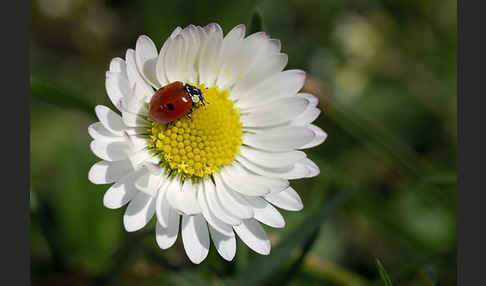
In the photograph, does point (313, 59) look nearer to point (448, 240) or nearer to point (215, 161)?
point (448, 240)

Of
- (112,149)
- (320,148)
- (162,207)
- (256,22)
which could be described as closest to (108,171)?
(112,149)

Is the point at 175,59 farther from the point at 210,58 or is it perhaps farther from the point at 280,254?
the point at 280,254

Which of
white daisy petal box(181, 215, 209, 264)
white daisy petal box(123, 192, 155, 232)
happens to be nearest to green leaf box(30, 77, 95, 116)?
white daisy petal box(123, 192, 155, 232)

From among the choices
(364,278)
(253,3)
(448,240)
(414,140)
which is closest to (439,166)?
(414,140)

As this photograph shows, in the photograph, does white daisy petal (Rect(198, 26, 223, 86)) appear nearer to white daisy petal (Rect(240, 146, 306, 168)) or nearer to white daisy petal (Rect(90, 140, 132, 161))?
white daisy petal (Rect(240, 146, 306, 168))

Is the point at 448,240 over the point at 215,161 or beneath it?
beneath

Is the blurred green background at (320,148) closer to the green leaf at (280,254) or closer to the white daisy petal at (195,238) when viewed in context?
the green leaf at (280,254)
